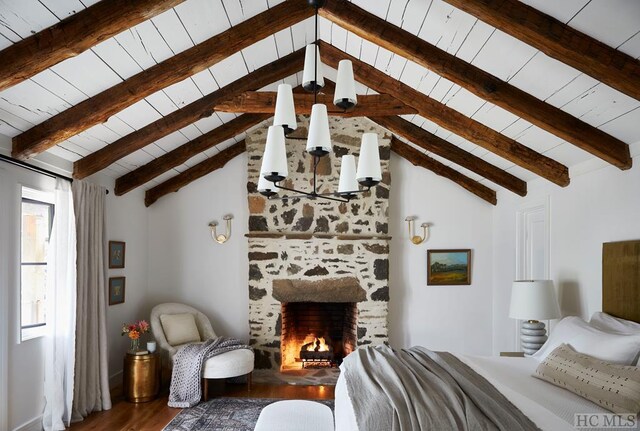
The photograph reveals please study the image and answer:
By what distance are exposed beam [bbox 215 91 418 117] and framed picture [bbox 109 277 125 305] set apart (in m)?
2.28

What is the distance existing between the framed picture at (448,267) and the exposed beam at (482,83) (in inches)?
107

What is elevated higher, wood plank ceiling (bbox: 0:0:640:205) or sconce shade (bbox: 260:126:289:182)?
wood plank ceiling (bbox: 0:0:640:205)

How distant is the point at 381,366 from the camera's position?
3.24 metres

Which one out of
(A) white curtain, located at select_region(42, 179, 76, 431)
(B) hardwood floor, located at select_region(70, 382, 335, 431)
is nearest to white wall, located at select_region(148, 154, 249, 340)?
(B) hardwood floor, located at select_region(70, 382, 335, 431)

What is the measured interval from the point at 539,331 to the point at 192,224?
4116 millimetres

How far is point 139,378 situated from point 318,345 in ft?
7.72

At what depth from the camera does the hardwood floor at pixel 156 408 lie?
4168 millimetres

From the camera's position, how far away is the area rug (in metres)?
4.14

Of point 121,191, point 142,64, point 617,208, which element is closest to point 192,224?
point 121,191

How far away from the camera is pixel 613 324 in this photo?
338 centimetres

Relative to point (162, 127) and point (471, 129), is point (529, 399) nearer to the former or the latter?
point (471, 129)

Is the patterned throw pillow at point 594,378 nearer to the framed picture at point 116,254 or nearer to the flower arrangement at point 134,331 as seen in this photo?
the flower arrangement at point 134,331

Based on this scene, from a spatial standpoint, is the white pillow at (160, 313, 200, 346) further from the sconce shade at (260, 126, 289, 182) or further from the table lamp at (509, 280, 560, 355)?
the table lamp at (509, 280, 560, 355)

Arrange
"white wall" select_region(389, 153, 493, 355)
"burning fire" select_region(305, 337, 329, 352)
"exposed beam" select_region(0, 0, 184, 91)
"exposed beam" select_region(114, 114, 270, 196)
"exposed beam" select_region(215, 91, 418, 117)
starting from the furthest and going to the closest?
"burning fire" select_region(305, 337, 329, 352)
"white wall" select_region(389, 153, 493, 355)
"exposed beam" select_region(114, 114, 270, 196)
"exposed beam" select_region(215, 91, 418, 117)
"exposed beam" select_region(0, 0, 184, 91)
